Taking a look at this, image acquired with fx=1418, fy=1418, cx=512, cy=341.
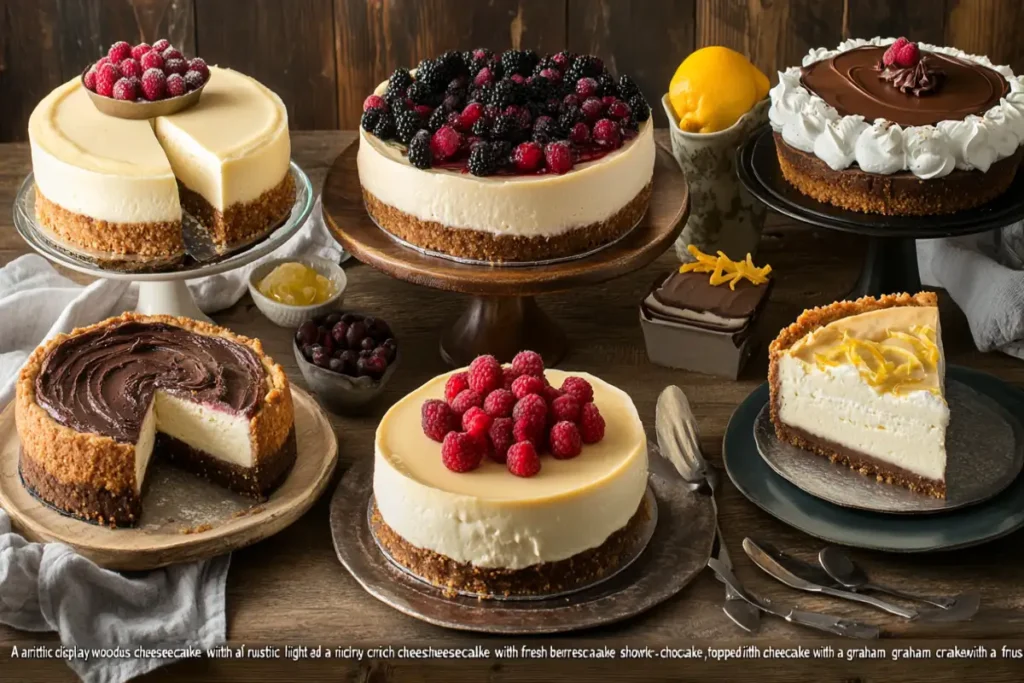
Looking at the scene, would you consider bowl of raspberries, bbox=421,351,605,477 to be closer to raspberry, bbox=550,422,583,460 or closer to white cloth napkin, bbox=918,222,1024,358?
raspberry, bbox=550,422,583,460

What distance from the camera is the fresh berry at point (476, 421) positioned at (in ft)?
6.58

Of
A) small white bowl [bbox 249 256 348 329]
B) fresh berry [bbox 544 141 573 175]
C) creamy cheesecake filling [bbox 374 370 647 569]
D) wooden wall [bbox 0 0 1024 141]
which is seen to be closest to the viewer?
creamy cheesecake filling [bbox 374 370 647 569]

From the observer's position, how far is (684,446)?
230cm

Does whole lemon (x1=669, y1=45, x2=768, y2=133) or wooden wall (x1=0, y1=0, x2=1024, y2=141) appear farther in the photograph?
wooden wall (x1=0, y1=0, x2=1024, y2=141)

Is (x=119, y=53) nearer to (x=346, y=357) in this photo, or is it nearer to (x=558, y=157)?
(x=346, y=357)

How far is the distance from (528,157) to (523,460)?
0.58 m

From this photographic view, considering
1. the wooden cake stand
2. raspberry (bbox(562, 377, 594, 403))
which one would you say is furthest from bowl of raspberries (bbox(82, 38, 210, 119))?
raspberry (bbox(562, 377, 594, 403))

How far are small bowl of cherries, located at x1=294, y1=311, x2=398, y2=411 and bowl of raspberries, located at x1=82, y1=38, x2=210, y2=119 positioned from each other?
18.7 inches

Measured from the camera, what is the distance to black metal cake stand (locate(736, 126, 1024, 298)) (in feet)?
8.09

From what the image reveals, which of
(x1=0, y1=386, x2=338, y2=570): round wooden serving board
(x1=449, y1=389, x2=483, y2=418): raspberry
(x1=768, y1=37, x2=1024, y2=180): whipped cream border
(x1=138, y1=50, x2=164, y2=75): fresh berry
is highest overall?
(x1=138, y1=50, x2=164, y2=75): fresh berry

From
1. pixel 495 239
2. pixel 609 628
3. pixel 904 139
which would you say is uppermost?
pixel 904 139

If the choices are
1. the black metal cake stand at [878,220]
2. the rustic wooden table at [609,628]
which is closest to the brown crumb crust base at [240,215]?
the rustic wooden table at [609,628]

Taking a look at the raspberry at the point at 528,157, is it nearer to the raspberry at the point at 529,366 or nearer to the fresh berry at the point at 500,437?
the raspberry at the point at 529,366

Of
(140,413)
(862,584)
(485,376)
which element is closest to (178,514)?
(140,413)
